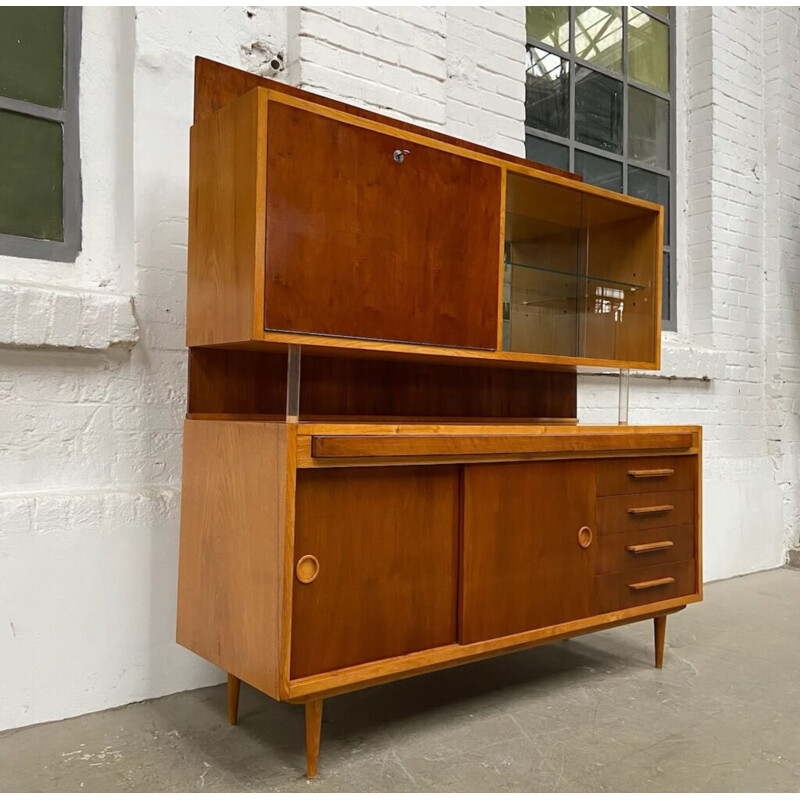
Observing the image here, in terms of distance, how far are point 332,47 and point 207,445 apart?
57.0 inches

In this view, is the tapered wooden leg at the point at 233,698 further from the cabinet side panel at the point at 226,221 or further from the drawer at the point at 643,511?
the drawer at the point at 643,511

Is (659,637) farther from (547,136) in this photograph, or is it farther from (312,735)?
(547,136)

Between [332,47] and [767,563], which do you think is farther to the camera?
[767,563]

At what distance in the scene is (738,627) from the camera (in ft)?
10.2

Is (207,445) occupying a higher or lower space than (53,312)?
lower

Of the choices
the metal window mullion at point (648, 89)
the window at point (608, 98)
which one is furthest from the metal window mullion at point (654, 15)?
the metal window mullion at point (648, 89)

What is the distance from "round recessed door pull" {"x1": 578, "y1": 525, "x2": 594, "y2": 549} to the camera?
233cm

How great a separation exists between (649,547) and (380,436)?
1111mm

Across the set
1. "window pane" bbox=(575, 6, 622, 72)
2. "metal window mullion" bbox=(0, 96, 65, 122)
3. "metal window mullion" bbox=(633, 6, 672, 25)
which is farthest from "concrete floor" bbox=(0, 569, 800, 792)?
"metal window mullion" bbox=(633, 6, 672, 25)

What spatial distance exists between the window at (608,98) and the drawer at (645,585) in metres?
1.89

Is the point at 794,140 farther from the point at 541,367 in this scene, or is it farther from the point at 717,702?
the point at 717,702

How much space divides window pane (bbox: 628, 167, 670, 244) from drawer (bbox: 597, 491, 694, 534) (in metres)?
2.03

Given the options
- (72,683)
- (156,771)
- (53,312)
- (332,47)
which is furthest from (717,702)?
(332,47)

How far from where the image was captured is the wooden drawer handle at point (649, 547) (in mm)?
2469
